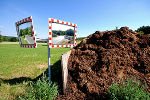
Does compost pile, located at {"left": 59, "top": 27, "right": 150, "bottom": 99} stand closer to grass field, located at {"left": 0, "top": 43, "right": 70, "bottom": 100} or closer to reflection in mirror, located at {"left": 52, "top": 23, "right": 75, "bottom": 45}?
reflection in mirror, located at {"left": 52, "top": 23, "right": 75, "bottom": 45}

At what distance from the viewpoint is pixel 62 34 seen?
2.69 metres

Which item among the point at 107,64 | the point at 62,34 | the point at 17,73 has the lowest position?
the point at 17,73

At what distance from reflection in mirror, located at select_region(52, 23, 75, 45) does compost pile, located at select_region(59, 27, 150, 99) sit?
53 centimetres

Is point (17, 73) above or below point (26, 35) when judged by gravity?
below

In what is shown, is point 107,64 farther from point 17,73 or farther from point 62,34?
point 17,73

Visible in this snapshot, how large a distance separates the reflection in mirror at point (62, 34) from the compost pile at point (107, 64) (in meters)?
0.53

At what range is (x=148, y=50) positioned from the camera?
2465 millimetres

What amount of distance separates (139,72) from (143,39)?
1.14 m

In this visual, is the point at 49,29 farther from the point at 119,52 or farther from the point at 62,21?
the point at 119,52

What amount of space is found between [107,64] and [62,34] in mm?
1538

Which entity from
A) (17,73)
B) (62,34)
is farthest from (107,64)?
(17,73)

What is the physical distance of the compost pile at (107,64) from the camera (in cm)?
210

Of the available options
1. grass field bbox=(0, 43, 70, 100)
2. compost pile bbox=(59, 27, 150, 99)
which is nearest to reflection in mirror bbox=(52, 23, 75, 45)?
compost pile bbox=(59, 27, 150, 99)

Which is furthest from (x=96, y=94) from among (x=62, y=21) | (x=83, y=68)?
(x=62, y=21)
